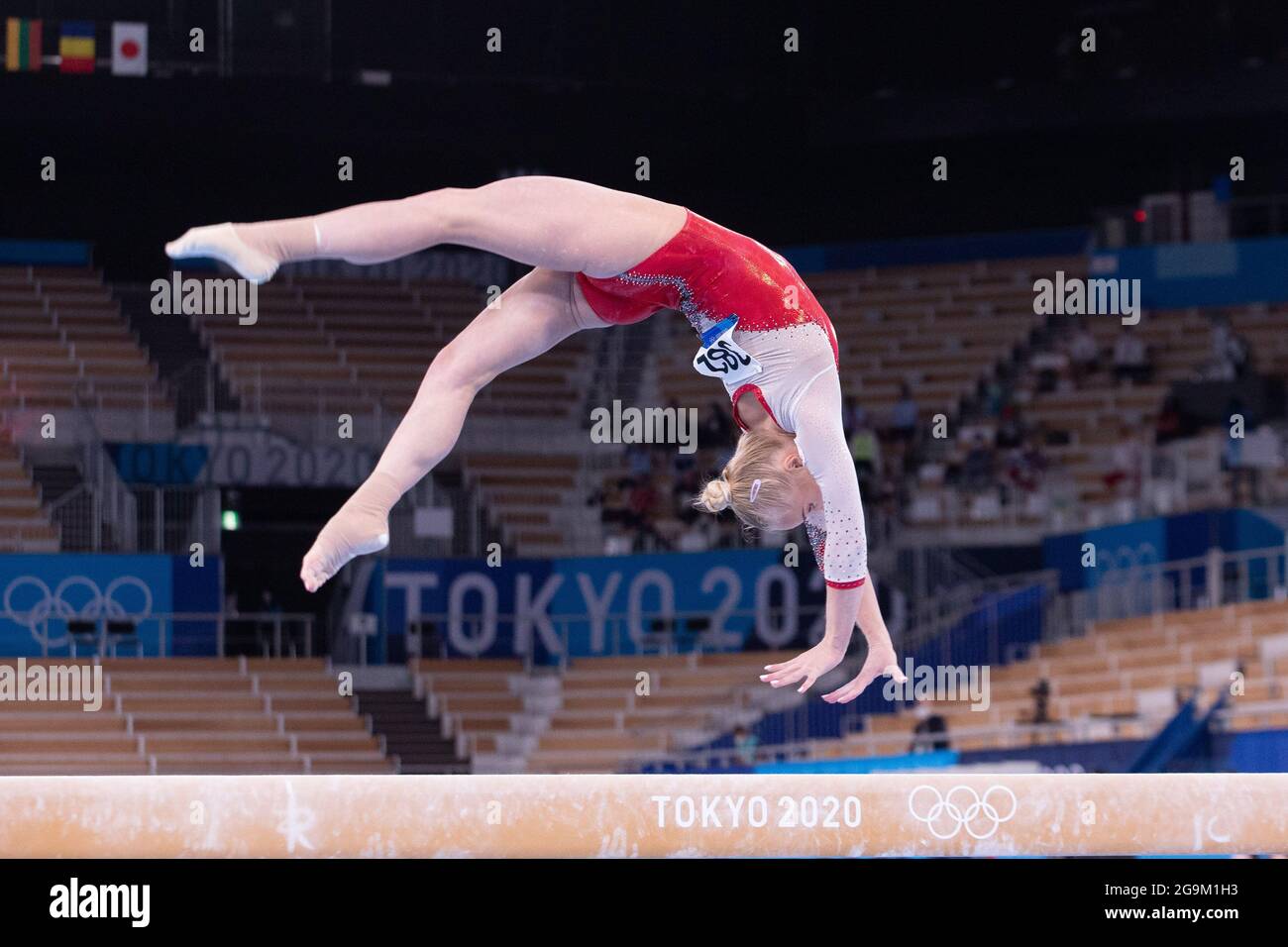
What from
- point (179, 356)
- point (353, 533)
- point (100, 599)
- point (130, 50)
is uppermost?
point (130, 50)

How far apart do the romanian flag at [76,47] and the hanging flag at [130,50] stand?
0.17 metres

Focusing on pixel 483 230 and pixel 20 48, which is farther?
pixel 20 48

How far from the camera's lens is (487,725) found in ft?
38.5

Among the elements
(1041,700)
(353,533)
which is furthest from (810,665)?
(1041,700)

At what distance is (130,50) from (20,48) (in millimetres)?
767

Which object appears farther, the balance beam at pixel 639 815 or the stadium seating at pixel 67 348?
the stadium seating at pixel 67 348

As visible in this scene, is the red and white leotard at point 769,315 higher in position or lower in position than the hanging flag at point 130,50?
lower

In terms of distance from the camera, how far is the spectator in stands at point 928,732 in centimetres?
1023

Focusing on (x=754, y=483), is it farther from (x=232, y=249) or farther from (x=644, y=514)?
(x=644, y=514)

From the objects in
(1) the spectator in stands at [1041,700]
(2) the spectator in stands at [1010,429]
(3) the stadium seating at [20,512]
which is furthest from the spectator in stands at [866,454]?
(3) the stadium seating at [20,512]

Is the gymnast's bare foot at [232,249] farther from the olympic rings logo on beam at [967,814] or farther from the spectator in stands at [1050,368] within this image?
the spectator in stands at [1050,368]

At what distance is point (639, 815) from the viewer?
662 centimetres
